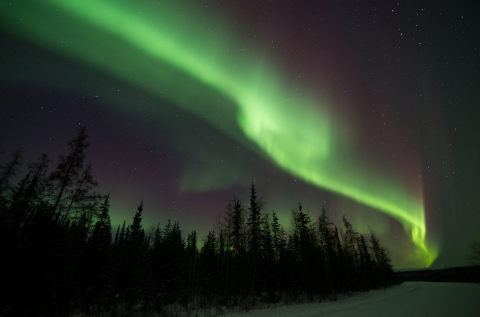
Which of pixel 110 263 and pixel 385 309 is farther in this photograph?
pixel 110 263

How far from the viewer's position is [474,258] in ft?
252

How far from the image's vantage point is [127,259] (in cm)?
2406

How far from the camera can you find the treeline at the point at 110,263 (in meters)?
13.9

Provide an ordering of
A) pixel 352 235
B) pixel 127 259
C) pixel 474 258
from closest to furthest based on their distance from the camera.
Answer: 1. pixel 127 259
2. pixel 352 235
3. pixel 474 258

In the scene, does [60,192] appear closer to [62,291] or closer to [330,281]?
[62,291]

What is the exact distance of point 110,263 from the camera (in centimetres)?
2452

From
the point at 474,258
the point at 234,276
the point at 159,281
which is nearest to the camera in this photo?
the point at 159,281

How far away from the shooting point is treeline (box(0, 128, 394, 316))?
1389 centimetres

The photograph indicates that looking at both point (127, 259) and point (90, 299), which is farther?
point (127, 259)

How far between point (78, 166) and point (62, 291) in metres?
11.4

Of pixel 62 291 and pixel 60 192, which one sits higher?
pixel 60 192

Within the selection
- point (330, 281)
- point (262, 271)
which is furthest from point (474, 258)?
point (262, 271)

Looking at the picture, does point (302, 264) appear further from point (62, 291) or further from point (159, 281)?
point (62, 291)

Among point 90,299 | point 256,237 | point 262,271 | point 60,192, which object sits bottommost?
point 90,299
